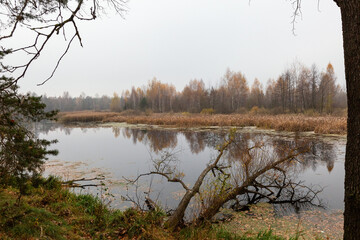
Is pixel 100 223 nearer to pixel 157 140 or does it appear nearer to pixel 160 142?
pixel 160 142

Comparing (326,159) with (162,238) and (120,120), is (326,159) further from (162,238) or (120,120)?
(120,120)

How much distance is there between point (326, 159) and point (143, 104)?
44.5 meters

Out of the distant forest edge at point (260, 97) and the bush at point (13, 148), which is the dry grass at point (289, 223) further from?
the distant forest edge at point (260, 97)

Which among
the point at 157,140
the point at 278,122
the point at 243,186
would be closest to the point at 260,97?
the point at 278,122

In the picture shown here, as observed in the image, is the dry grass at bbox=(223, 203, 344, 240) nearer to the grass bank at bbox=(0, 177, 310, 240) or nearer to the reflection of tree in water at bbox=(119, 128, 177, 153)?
the grass bank at bbox=(0, 177, 310, 240)

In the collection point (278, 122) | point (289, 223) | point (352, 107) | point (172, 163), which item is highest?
point (352, 107)

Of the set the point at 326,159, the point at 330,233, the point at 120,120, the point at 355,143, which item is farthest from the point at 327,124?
the point at 120,120

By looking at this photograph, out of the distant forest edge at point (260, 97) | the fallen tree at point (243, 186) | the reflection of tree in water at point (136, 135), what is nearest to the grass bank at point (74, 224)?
the fallen tree at point (243, 186)

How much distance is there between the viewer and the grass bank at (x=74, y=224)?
9.48 ft

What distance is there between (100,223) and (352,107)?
13.6 feet

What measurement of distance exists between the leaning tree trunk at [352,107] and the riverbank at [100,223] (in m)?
1.84

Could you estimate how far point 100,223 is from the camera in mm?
3898

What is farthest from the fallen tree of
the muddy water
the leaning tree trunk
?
the leaning tree trunk

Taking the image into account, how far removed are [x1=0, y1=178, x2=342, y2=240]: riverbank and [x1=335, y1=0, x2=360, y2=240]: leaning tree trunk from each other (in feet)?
6.02
